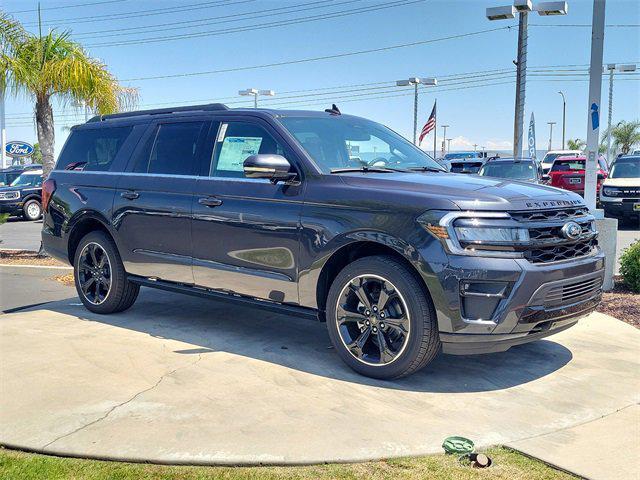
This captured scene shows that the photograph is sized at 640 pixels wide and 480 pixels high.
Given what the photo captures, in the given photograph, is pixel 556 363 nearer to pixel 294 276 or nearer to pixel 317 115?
pixel 294 276

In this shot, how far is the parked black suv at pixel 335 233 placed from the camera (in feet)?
13.8

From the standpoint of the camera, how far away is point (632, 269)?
24.7 feet

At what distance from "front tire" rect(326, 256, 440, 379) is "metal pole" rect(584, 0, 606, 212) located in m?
4.27

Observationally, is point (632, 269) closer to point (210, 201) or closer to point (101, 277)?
point (210, 201)

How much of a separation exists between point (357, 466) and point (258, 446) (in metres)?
0.57

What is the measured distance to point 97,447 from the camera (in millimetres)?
3543

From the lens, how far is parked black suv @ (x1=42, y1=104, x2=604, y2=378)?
13.8 feet

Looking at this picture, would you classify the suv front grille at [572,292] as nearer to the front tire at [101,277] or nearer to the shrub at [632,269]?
the shrub at [632,269]

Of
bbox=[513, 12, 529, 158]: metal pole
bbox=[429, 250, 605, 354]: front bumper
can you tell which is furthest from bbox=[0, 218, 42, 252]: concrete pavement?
bbox=[513, 12, 529, 158]: metal pole

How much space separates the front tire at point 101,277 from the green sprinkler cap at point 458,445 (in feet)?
13.2

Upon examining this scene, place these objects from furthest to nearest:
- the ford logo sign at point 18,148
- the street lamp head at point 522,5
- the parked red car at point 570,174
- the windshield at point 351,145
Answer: the ford logo sign at point 18,148 < the parked red car at point 570,174 < the street lamp head at point 522,5 < the windshield at point 351,145

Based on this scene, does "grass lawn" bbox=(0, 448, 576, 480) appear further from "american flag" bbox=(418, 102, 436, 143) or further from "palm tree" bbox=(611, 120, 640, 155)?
"palm tree" bbox=(611, 120, 640, 155)

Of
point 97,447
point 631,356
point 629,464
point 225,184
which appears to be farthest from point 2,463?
point 631,356

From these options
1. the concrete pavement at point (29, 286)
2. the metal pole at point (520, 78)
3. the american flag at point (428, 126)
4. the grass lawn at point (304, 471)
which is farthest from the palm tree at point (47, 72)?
the american flag at point (428, 126)
